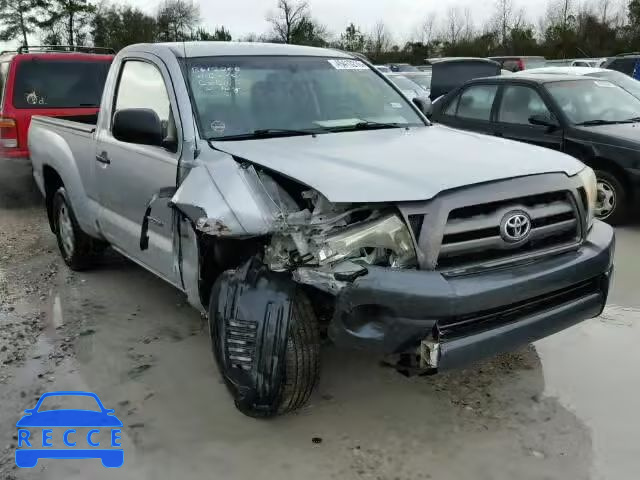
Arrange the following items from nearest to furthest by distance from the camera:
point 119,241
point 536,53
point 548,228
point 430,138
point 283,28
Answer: point 548,228 < point 430,138 < point 119,241 < point 283,28 < point 536,53

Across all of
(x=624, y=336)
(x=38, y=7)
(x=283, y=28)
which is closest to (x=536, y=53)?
(x=283, y=28)

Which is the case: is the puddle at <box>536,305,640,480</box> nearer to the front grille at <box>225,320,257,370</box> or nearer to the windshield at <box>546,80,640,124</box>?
the front grille at <box>225,320,257,370</box>

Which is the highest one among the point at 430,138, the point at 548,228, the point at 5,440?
the point at 430,138

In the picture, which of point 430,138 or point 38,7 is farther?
point 38,7

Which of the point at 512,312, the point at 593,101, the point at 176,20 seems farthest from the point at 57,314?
the point at 176,20

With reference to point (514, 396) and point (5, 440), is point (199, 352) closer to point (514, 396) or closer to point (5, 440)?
point (5, 440)

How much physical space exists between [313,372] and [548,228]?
4.19 feet

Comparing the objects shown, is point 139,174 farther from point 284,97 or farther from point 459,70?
point 459,70

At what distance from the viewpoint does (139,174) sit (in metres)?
3.99

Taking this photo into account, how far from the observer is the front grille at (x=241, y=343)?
2.93m

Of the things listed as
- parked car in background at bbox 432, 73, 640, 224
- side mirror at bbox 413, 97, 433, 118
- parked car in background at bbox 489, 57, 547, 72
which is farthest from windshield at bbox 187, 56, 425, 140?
parked car in background at bbox 489, 57, 547, 72

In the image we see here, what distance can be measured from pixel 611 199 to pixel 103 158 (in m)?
4.90

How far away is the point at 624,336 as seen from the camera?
410 centimetres

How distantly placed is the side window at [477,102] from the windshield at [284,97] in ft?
12.5
